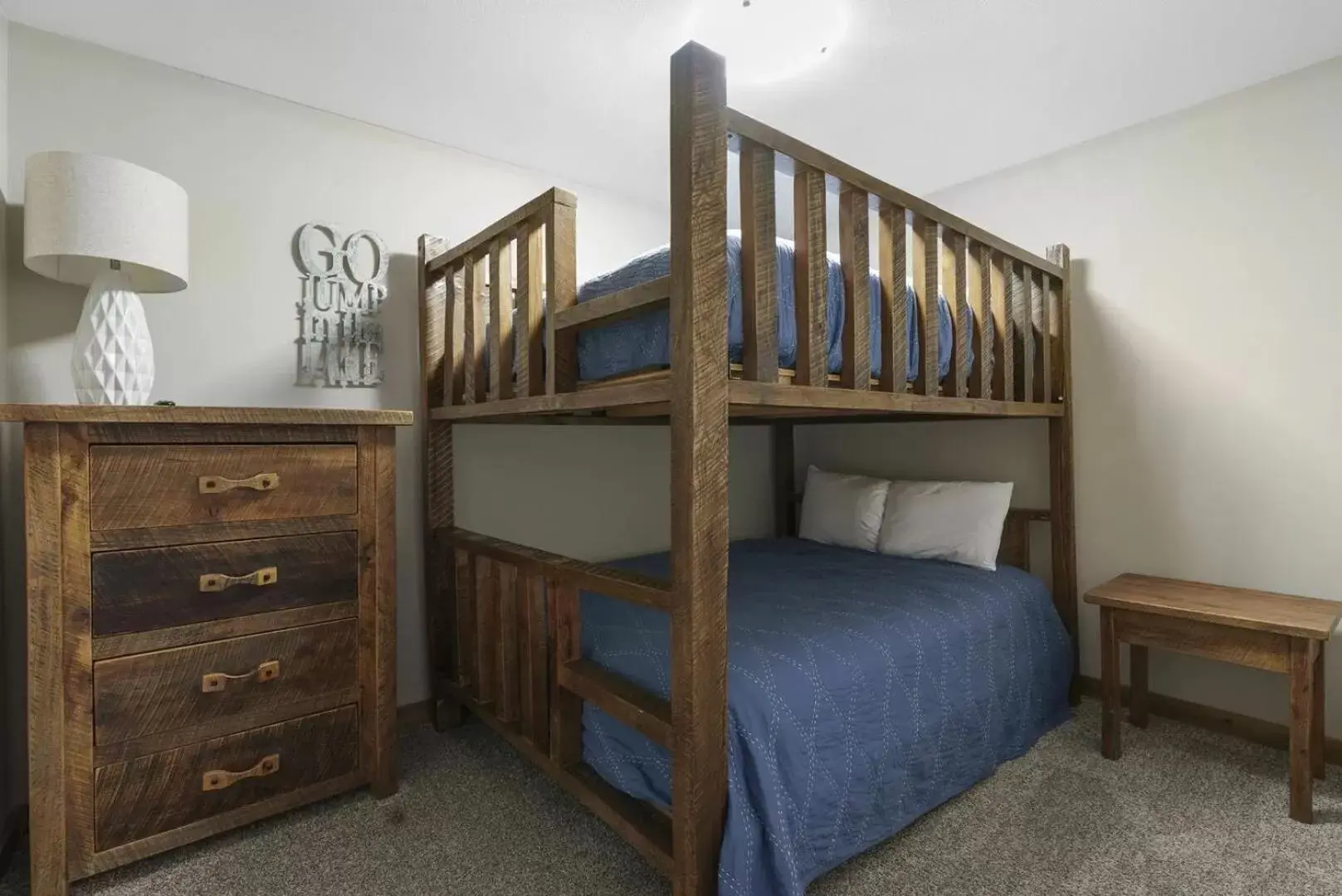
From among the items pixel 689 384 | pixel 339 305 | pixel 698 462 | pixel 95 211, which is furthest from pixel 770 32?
pixel 95 211

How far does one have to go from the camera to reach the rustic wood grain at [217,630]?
130 cm

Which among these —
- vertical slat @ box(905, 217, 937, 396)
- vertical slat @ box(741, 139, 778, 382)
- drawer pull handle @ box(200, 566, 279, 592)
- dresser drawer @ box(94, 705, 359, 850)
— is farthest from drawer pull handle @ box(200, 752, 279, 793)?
vertical slat @ box(905, 217, 937, 396)

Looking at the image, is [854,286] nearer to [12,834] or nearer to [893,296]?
[893,296]

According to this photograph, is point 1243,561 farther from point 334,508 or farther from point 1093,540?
point 334,508

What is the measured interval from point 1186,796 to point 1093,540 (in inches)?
36.6

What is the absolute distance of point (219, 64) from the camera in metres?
1.77

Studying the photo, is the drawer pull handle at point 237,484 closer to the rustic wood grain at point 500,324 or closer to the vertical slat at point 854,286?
the rustic wood grain at point 500,324

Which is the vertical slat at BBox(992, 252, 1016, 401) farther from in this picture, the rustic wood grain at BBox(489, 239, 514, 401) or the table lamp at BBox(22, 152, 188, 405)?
the table lamp at BBox(22, 152, 188, 405)

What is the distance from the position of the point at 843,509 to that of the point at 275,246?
2.29 meters

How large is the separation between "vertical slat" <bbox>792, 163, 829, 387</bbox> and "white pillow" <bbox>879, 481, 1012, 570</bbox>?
130cm

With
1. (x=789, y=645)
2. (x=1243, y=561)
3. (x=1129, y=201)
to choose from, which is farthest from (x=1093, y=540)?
(x=789, y=645)

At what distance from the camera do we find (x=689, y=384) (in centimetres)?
110

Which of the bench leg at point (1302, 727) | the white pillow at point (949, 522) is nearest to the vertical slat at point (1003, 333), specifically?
the white pillow at point (949, 522)

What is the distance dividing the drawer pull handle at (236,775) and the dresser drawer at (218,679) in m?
0.12
